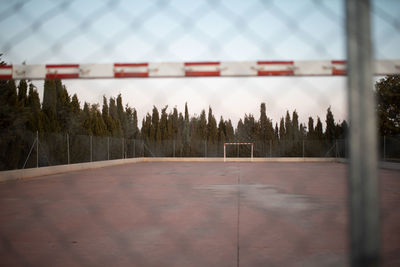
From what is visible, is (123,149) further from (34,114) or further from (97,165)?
(34,114)

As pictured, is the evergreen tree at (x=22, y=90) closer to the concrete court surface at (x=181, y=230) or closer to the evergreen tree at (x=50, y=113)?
the evergreen tree at (x=50, y=113)

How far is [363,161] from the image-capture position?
858 mm

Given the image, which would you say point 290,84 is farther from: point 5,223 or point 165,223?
point 5,223

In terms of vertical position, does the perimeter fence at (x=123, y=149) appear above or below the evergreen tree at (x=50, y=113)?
below

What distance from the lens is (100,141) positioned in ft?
61.6

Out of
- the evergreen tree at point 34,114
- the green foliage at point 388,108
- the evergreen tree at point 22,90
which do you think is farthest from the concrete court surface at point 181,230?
the green foliage at point 388,108

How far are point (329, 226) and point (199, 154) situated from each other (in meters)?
22.2

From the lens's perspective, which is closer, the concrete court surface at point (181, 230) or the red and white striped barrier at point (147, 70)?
the red and white striped barrier at point (147, 70)

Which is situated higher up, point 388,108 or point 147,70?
point 388,108

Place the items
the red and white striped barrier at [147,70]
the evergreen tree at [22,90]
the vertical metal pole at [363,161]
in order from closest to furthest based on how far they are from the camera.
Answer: the vertical metal pole at [363,161] < the red and white striped barrier at [147,70] < the evergreen tree at [22,90]

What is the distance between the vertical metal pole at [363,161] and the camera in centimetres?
85

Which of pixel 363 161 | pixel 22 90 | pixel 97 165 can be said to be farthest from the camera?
pixel 97 165

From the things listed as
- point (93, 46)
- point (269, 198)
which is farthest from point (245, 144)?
point (93, 46)

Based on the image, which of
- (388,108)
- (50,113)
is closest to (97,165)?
(50,113)
